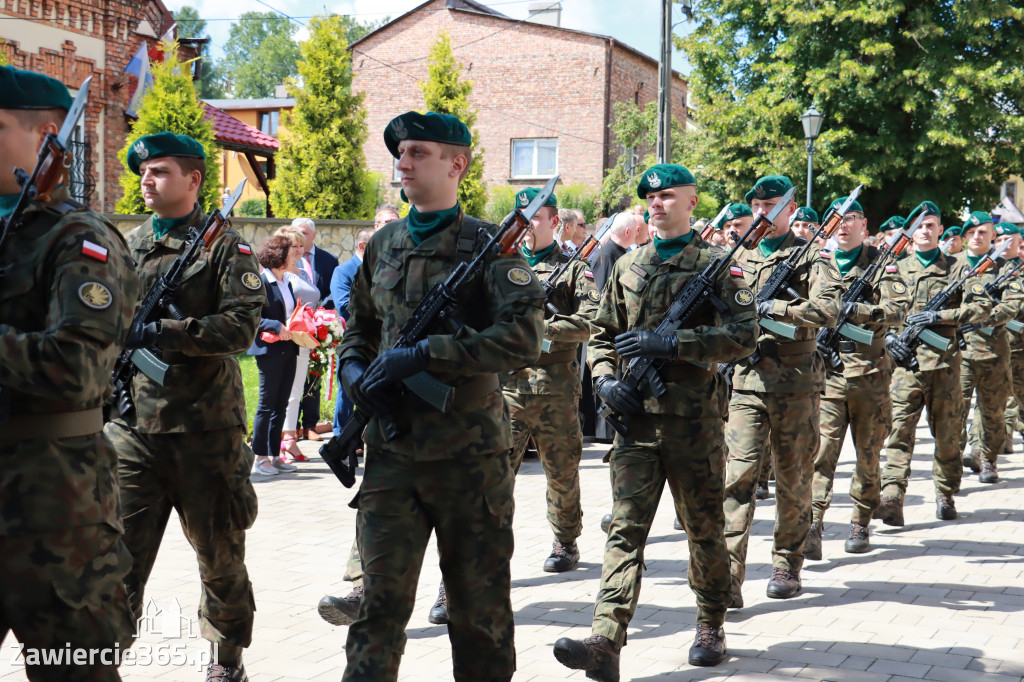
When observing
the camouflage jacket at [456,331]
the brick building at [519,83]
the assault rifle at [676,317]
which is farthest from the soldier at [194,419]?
the brick building at [519,83]

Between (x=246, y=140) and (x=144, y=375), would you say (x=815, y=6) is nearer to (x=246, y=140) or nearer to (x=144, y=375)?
(x=246, y=140)

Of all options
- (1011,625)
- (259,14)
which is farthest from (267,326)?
(259,14)

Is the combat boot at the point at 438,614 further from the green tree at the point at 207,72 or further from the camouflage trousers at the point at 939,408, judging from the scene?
the green tree at the point at 207,72

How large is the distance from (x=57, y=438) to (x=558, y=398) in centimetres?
412

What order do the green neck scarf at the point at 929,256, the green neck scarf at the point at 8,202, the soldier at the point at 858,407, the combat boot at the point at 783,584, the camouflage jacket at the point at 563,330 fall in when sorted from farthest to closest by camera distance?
1. the green neck scarf at the point at 929,256
2. the soldier at the point at 858,407
3. the camouflage jacket at the point at 563,330
4. the combat boot at the point at 783,584
5. the green neck scarf at the point at 8,202

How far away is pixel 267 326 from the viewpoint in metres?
9.27

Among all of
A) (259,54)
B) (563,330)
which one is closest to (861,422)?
(563,330)

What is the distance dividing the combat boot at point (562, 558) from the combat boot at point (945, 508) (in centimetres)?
342

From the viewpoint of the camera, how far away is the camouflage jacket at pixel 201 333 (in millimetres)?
4199

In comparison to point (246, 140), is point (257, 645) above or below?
below

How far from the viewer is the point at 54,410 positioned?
2842 millimetres

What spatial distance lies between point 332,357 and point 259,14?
76.5 m

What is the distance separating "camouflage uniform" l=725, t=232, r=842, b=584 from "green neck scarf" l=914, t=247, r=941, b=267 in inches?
135

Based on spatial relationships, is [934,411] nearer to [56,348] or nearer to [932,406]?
[932,406]
